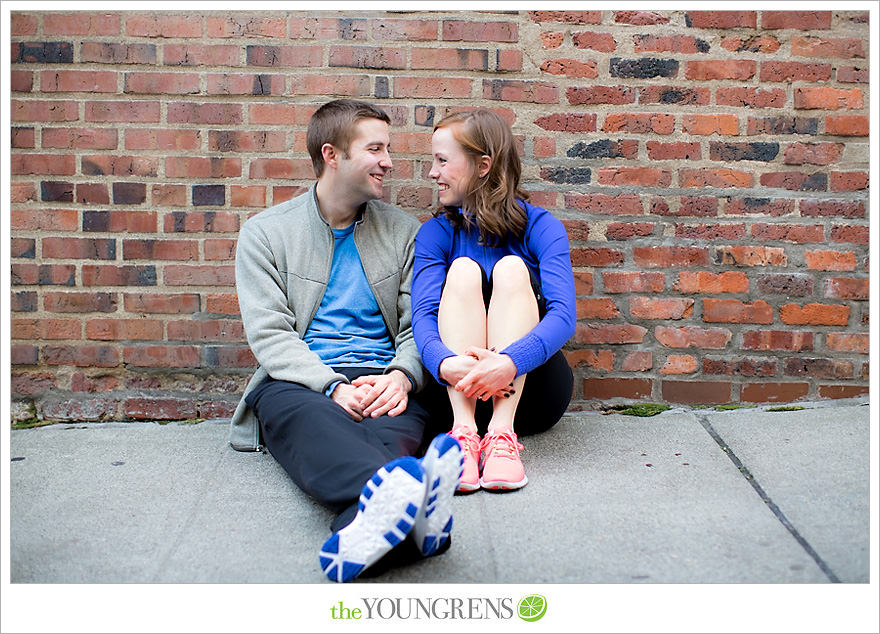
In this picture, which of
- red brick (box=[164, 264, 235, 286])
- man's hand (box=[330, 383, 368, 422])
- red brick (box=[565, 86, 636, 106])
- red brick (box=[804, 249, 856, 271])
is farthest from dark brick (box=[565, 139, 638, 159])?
red brick (box=[164, 264, 235, 286])

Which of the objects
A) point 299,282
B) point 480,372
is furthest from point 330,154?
point 480,372

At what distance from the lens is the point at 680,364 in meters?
2.83

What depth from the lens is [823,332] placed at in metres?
2.82

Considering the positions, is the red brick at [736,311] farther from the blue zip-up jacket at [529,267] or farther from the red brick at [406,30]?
the red brick at [406,30]

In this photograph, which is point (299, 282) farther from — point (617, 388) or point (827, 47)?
point (827, 47)

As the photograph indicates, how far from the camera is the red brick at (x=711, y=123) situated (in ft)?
8.96

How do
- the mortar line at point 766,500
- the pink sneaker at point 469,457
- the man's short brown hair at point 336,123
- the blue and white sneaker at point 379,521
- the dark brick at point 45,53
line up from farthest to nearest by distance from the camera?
1. the dark brick at point 45,53
2. the man's short brown hair at point 336,123
3. the pink sneaker at point 469,457
4. the mortar line at point 766,500
5. the blue and white sneaker at point 379,521

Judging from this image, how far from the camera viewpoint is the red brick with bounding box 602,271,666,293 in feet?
9.17

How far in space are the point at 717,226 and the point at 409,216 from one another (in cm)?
107

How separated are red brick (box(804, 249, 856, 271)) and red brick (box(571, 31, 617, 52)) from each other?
38.9 inches

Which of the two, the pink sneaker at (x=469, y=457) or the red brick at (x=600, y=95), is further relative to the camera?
the red brick at (x=600, y=95)

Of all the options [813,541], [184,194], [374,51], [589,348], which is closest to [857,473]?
[813,541]

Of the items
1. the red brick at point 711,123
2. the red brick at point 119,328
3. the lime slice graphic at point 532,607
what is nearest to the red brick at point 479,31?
the red brick at point 711,123

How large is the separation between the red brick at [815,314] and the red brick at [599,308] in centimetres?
59
